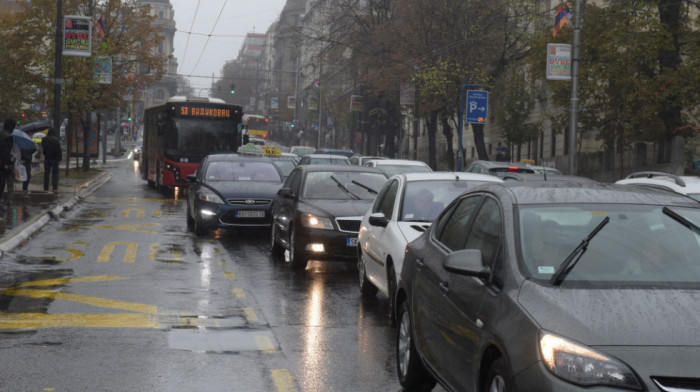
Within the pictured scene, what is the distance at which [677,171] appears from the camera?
115ft

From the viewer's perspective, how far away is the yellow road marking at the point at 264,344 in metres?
8.30

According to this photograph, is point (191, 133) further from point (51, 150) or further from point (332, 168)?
point (332, 168)

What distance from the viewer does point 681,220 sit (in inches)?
219

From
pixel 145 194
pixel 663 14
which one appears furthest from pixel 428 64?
pixel 145 194

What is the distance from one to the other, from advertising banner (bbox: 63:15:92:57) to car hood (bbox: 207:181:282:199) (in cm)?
1351

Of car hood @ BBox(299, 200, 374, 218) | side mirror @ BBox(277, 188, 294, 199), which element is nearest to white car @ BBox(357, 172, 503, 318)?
car hood @ BBox(299, 200, 374, 218)

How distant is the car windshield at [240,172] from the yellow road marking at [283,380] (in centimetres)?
1292

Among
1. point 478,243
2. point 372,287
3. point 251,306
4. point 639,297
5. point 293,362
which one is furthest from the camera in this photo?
point 372,287

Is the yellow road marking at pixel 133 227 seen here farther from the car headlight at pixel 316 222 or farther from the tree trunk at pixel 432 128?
the tree trunk at pixel 432 128

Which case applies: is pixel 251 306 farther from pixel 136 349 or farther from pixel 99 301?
pixel 136 349

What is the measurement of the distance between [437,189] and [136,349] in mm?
4344

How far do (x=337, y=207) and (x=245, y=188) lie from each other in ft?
18.2

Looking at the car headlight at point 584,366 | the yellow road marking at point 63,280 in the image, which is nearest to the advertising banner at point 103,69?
the yellow road marking at point 63,280

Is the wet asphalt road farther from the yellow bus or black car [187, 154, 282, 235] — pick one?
the yellow bus
